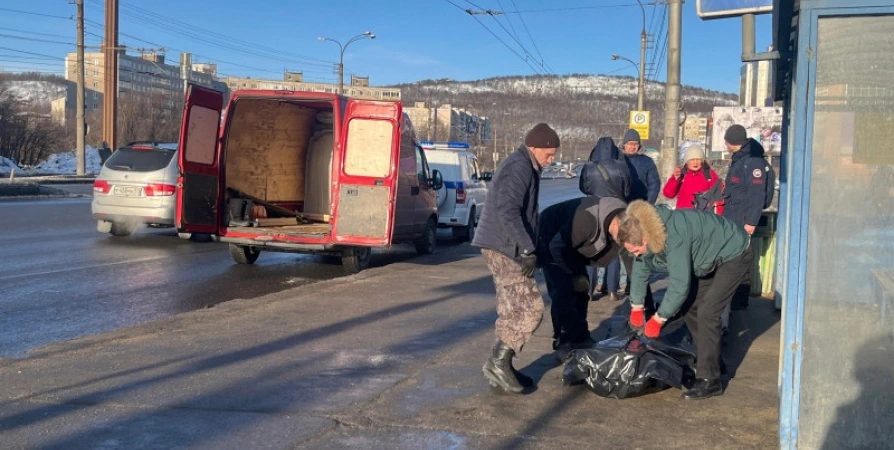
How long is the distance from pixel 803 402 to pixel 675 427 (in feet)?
3.10

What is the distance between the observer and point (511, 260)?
5.54 m

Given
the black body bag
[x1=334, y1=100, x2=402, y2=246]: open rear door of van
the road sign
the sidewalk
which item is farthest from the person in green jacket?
the road sign

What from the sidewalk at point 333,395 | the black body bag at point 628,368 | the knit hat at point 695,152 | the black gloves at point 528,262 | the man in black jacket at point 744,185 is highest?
the knit hat at point 695,152

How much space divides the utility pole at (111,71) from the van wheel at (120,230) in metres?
35.8

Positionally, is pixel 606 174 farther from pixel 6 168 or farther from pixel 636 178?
pixel 6 168

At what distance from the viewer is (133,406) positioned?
5.17 m

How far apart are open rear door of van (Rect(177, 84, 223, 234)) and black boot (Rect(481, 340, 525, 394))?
288 inches

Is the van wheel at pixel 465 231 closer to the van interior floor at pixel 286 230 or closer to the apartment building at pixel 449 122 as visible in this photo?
the van interior floor at pixel 286 230

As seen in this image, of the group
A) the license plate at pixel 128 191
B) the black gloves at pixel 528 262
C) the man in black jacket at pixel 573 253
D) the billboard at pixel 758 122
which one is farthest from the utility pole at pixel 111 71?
the black gloves at pixel 528 262

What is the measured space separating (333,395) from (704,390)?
2.34m

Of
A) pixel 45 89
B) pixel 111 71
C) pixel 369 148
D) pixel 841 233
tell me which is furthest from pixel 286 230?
pixel 45 89

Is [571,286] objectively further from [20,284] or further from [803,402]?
[20,284]

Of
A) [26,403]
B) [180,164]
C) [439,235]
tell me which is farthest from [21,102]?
[26,403]

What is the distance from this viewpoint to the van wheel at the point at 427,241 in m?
14.3
